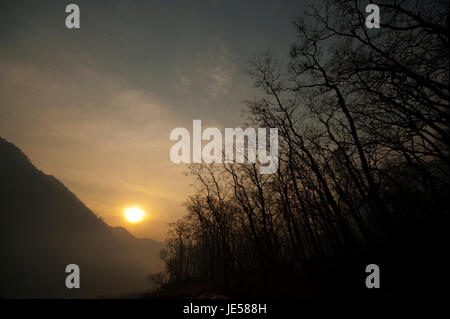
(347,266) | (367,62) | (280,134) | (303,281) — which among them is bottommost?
(303,281)

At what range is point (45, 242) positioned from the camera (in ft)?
312

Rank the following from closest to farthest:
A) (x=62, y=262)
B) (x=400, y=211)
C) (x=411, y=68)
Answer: (x=411, y=68) < (x=400, y=211) < (x=62, y=262)

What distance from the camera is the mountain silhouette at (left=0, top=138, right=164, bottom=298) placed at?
66.9 meters

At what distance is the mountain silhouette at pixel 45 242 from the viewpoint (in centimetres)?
6694

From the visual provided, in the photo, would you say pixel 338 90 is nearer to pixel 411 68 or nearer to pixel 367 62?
pixel 367 62

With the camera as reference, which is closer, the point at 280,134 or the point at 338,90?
the point at 338,90

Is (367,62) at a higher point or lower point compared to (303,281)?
higher
